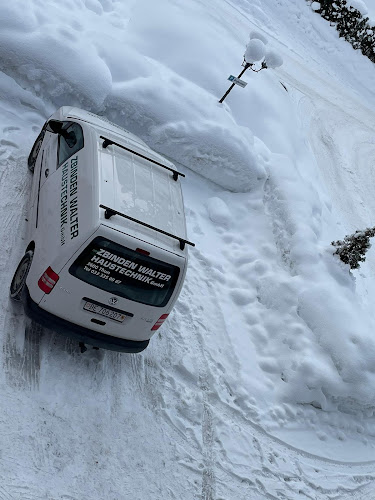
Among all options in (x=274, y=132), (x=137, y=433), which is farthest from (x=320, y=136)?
(x=137, y=433)

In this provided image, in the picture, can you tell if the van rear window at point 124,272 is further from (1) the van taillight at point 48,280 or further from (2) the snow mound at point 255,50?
(2) the snow mound at point 255,50

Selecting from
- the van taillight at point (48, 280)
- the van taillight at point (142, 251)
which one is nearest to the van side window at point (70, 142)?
the van taillight at point (48, 280)

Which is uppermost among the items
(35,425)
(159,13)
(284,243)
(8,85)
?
(159,13)

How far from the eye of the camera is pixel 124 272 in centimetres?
525

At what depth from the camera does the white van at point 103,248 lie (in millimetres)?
5168

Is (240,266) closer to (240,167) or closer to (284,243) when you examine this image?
(284,243)

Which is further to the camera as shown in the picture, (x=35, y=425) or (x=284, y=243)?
(x=284, y=243)

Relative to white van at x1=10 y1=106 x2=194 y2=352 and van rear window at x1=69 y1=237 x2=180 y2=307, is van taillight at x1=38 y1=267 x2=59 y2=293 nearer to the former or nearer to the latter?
white van at x1=10 y1=106 x2=194 y2=352

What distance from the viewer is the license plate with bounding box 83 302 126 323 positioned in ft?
17.6

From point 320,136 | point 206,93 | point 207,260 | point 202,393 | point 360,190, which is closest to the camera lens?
point 202,393

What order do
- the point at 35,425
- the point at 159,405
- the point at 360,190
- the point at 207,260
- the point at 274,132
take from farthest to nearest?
the point at 360,190
the point at 274,132
the point at 207,260
the point at 159,405
the point at 35,425

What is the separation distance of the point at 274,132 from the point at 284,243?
137 inches

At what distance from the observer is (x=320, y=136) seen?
14.5 metres

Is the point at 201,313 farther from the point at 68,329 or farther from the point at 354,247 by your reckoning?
the point at 354,247
